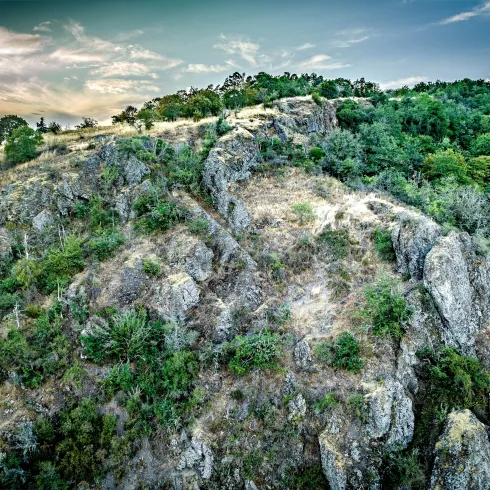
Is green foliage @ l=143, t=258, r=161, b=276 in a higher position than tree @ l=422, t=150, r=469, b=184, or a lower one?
lower

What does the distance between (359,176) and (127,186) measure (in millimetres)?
22278

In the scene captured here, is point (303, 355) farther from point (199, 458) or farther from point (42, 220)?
point (42, 220)

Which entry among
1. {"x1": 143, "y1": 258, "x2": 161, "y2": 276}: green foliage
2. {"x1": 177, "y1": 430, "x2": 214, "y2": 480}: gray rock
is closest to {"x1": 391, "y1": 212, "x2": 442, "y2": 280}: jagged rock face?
{"x1": 177, "y1": 430, "x2": 214, "y2": 480}: gray rock

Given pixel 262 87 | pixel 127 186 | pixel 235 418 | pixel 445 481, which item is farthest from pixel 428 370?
pixel 262 87

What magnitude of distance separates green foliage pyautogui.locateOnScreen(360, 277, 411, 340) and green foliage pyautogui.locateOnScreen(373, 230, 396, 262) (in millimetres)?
2827

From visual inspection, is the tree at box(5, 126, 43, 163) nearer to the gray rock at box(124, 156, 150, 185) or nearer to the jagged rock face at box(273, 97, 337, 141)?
the gray rock at box(124, 156, 150, 185)

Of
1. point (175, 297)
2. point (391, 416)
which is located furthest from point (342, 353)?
point (175, 297)

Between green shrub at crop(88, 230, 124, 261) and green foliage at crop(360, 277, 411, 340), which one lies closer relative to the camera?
green foliage at crop(360, 277, 411, 340)

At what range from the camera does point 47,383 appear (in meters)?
16.4

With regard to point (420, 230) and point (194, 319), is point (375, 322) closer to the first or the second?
point (420, 230)

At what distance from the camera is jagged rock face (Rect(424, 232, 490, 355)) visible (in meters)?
16.7

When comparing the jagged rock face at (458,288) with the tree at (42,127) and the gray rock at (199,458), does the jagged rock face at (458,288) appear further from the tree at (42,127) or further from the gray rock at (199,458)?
the tree at (42,127)

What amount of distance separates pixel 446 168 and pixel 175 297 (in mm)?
30811

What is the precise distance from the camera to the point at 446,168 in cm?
3312
